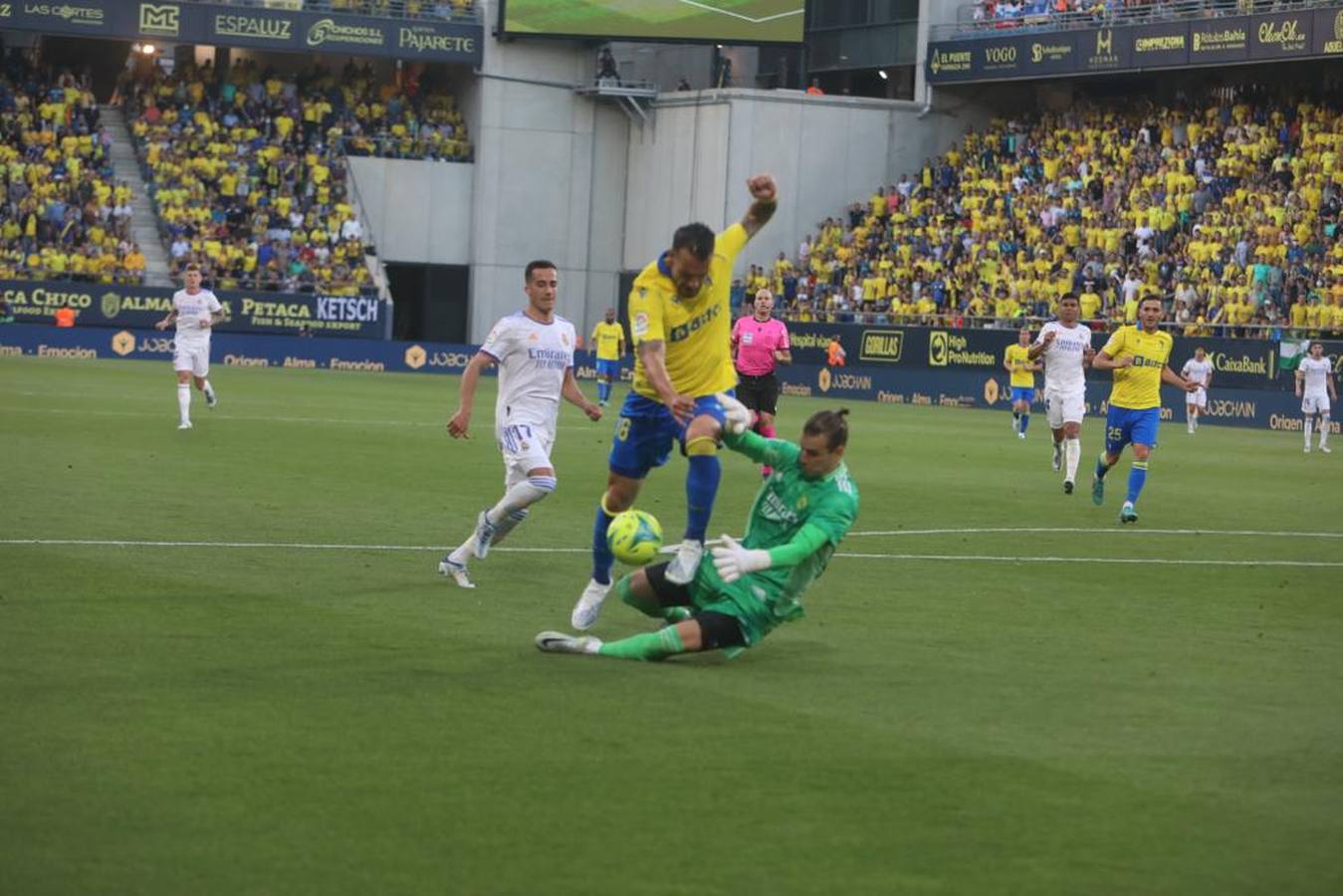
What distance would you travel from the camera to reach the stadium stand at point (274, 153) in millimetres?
57875

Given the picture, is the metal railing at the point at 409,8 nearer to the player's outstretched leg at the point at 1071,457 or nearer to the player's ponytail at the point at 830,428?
the player's outstretched leg at the point at 1071,457

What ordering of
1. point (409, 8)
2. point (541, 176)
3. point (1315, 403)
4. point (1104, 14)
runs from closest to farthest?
point (1315, 403) < point (1104, 14) < point (409, 8) < point (541, 176)

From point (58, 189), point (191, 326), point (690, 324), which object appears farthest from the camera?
point (58, 189)

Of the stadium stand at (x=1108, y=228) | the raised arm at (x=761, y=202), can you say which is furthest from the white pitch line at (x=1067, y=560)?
the stadium stand at (x=1108, y=228)

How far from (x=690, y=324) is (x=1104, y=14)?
4569 centimetres

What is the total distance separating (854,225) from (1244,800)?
52144mm

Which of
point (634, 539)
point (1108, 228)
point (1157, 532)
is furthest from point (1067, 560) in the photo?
point (1108, 228)

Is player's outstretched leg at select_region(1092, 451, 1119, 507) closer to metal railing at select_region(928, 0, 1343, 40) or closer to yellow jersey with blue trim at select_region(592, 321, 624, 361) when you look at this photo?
yellow jersey with blue trim at select_region(592, 321, 624, 361)

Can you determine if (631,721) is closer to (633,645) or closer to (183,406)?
(633,645)

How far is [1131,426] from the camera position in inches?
802

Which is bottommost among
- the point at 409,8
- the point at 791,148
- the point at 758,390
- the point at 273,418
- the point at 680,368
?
the point at 273,418

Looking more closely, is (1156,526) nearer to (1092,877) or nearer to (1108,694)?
(1108,694)

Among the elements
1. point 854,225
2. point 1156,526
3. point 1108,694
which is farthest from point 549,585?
point 854,225

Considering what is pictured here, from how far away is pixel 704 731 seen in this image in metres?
8.19
